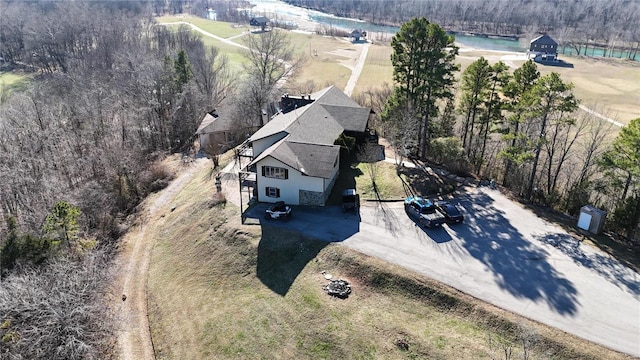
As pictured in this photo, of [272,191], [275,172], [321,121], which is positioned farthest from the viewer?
[321,121]

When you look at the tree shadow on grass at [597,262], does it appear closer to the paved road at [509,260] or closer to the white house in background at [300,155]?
the paved road at [509,260]

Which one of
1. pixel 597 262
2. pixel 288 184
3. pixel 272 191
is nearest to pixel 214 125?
pixel 272 191

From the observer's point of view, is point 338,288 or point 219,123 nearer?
point 338,288

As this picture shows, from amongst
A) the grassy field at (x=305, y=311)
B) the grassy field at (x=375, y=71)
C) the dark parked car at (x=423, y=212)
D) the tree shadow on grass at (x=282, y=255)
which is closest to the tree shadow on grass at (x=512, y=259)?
the dark parked car at (x=423, y=212)

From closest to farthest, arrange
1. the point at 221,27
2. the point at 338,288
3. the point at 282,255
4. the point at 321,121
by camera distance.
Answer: the point at 338,288 → the point at 282,255 → the point at 321,121 → the point at 221,27

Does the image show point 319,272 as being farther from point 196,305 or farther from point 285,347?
point 196,305

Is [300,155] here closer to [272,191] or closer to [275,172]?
[275,172]

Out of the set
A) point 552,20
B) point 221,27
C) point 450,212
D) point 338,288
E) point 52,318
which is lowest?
point 52,318
